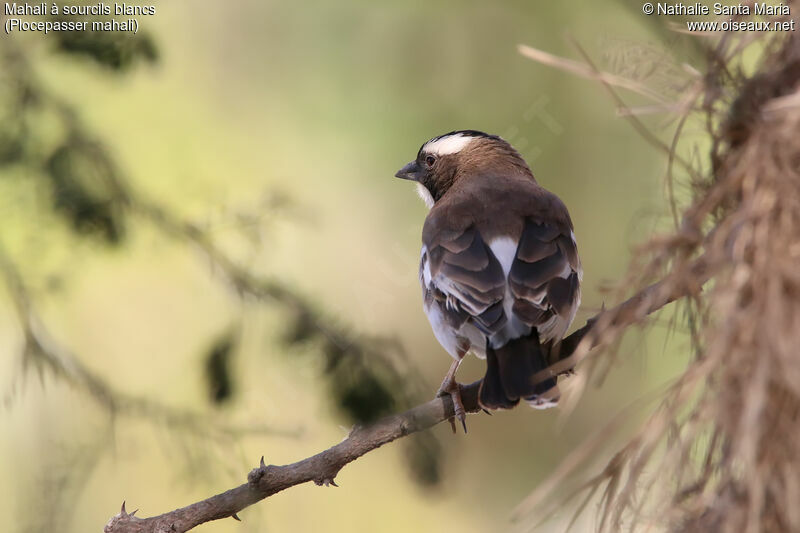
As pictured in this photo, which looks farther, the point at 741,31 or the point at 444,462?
the point at 444,462

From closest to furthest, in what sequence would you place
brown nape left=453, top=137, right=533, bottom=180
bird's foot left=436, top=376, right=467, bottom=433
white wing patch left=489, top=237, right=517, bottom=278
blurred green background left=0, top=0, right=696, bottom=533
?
bird's foot left=436, top=376, right=467, bottom=433
white wing patch left=489, top=237, right=517, bottom=278
blurred green background left=0, top=0, right=696, bottom=533
brown nape left=453, top=137, right=533, bottom=180

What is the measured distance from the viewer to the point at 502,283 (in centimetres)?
332

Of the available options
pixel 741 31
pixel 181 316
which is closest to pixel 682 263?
pixel 741 31

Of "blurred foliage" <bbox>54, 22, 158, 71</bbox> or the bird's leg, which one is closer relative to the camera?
the bird's leg

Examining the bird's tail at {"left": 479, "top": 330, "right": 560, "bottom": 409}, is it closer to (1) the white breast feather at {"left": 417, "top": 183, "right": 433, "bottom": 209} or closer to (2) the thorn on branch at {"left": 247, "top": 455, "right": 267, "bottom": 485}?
(2) the thorn on branch at {"left": 247, "top": 455, "right": 267, "bottom": 485}

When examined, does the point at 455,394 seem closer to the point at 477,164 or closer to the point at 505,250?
the point at 505,250

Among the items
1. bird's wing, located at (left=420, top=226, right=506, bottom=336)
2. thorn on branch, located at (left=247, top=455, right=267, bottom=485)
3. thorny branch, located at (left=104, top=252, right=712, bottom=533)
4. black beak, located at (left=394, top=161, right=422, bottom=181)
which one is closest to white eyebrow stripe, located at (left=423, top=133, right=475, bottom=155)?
black beak, located at (left=394, top=161, right=422, bottom=181)

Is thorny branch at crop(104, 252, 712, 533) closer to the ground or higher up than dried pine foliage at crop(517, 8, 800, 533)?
closer to the ground

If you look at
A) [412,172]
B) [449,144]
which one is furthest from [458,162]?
[412,172]

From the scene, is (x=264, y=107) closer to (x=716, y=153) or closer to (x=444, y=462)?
(x=444, y=462)

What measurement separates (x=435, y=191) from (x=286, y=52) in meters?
2.32

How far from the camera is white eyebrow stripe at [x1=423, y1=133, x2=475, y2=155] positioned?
4633 mm

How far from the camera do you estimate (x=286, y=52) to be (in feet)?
21.3

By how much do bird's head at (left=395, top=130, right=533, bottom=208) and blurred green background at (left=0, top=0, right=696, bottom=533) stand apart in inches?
23.7
